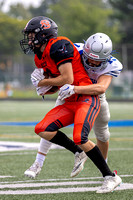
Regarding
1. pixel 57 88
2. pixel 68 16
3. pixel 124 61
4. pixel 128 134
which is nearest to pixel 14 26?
pixel 68 16

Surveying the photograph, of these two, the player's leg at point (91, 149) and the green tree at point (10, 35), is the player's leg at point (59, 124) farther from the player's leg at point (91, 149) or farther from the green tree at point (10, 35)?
the green tree at point (10, 35)

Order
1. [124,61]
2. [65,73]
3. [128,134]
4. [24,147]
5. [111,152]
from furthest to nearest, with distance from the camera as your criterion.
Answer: [124,61] < [128,134] < [24,147] < [111,152] < [65,73]

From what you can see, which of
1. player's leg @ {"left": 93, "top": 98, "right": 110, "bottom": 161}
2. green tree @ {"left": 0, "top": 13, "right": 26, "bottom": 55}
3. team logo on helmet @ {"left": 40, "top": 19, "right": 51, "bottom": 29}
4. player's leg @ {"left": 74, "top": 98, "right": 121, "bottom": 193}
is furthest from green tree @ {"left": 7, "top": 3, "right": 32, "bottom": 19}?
player's leg @ {"left": 74, "top": 98, "right": 121, "bottom": 193}

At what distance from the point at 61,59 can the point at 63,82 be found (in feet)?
0.79

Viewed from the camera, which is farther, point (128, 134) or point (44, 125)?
point (128, 134)

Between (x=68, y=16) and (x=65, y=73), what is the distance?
150 feet

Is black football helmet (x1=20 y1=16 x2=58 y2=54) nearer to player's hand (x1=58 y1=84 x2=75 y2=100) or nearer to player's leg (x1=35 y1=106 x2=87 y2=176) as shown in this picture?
player's hand (x1=58 y1=84 x2=75 y2=100)

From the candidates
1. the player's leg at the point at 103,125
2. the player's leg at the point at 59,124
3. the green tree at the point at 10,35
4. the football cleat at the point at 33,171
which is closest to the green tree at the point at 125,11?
the green tree at the point at 10,35

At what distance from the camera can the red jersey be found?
4809 mm

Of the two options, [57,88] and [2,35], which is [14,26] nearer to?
[2,35]

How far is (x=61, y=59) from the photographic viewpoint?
4.80m

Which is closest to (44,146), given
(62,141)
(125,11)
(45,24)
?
(62,141)

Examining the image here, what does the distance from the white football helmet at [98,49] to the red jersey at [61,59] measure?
0.14 meters

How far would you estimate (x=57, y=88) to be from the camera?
5281 millimetres
